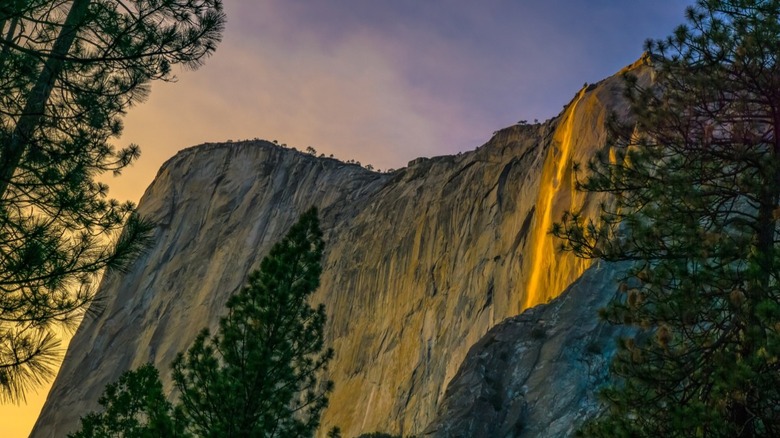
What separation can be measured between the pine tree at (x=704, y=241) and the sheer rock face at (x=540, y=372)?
29.4ft

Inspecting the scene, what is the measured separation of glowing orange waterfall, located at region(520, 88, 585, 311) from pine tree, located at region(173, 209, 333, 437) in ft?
46.6

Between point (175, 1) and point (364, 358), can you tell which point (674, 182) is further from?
point (364, 358)

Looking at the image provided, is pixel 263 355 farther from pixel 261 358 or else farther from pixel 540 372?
pixel 540 372

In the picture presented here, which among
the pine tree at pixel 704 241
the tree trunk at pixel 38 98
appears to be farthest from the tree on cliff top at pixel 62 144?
the pine tree at pixel 704 241

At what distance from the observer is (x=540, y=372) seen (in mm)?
20297

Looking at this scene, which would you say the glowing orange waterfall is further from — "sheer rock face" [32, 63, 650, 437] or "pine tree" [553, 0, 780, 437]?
"pine tree" [553, 0, 780, 437]

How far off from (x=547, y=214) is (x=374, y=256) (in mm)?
15352

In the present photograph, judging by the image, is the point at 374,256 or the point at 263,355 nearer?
the point at 263,355

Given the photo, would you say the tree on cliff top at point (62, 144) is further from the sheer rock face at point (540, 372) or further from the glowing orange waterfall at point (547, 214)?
the glowing orange waterfall at point (547, 214)

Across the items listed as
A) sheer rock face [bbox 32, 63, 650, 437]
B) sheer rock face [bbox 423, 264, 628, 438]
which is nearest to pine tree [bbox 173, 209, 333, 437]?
sheer rock face [bbox 32, 63, 650, 437]

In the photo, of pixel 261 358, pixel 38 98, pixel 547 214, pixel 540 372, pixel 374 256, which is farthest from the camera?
pixel 374 256

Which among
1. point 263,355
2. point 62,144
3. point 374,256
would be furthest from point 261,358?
point 374,256

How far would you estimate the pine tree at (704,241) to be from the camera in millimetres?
8109

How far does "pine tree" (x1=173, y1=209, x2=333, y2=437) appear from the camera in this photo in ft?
47.9
